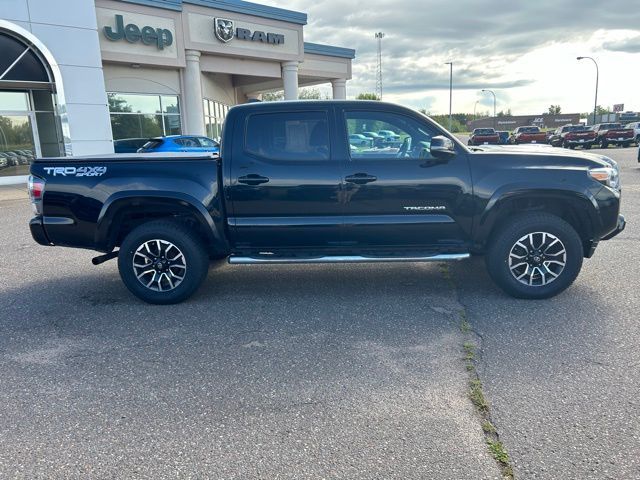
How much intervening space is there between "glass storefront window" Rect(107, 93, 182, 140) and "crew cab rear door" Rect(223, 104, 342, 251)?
16.1 meters

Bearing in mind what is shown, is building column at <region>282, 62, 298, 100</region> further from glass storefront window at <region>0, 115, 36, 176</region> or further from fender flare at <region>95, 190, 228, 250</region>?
fender flare at <region>95, 190, 228, 250</region>

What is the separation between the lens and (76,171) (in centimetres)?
484

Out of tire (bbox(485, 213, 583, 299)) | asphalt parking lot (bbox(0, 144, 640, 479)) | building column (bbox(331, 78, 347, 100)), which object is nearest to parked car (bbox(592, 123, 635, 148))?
building column (bbox(331, 78, 347, 100))

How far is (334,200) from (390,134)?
2.90ft

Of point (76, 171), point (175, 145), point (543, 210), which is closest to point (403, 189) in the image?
point (543, 210)

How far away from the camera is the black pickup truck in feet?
15.6

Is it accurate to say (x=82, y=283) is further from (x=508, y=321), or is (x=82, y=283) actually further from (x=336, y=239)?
(x=508, y=321)

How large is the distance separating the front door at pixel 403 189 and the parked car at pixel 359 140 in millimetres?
27

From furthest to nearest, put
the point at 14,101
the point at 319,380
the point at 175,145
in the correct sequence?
the point at 14,101
the point at 175,145
the point at 319,380

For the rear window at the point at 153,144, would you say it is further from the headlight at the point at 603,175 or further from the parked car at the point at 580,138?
the parked car at the point at 580,138

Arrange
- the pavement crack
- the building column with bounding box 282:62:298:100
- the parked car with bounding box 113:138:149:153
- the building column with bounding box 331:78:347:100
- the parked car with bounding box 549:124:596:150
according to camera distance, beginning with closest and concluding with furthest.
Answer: the pavement crack, the parked car with bounding box 113:138:149:153, the building column with bounding box 282:62:298:100, the building column with bounding box 331:78:347:100, the parked car with bounding box 549:124:596:150

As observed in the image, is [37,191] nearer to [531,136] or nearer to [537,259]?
[537,259]

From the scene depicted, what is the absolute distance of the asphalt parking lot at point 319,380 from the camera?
2602 millimetres

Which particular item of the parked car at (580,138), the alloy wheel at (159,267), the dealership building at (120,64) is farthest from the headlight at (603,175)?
the parked car at (580,138)
